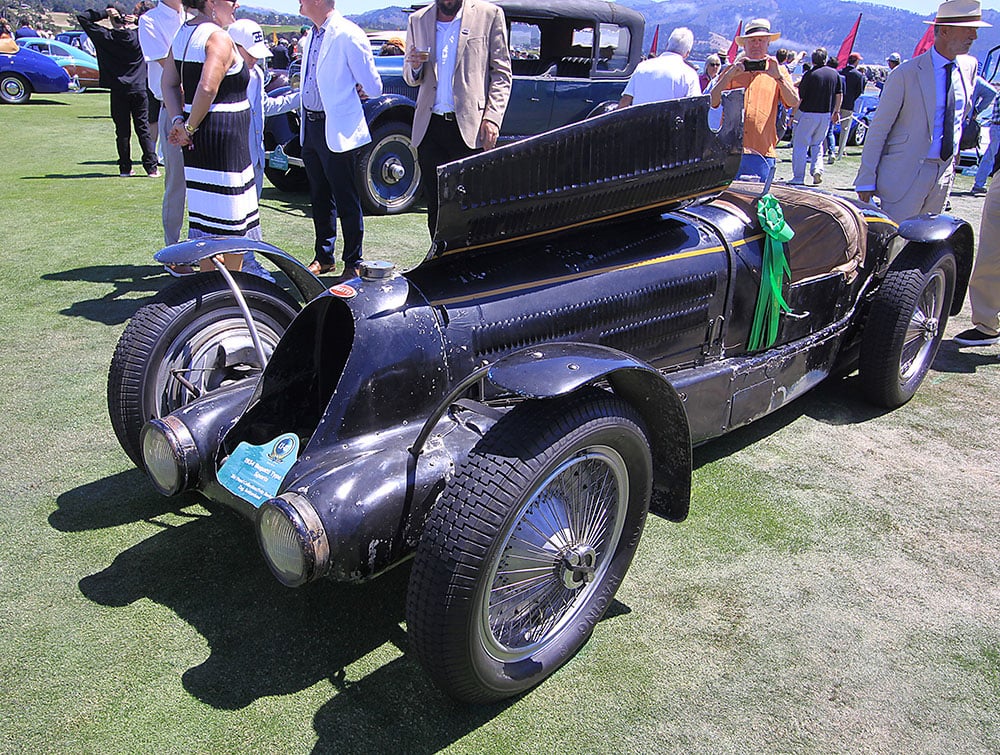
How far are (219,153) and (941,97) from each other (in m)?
4.35

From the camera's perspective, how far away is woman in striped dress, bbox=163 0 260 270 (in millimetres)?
4332

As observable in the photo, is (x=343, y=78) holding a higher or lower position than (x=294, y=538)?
higher

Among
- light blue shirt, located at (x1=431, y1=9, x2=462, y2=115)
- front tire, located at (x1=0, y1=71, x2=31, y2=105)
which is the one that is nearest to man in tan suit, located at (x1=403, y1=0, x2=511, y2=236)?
Result: light blue shirt, located at (x1=431, y1=9, x2=462, y2=115)

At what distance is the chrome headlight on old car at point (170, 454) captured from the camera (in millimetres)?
2375

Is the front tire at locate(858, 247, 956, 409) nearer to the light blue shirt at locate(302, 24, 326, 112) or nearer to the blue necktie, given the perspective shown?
the blue necktie

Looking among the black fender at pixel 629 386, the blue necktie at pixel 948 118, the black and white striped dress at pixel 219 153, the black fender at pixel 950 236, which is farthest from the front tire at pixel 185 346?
the blue necktie at pixel 948 118

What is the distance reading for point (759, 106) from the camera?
6.00 meters

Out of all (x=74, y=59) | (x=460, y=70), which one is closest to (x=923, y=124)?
(x=460, y=70)

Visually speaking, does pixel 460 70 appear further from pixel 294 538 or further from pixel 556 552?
pixel 294 538

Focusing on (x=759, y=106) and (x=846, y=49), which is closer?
(x=759, y=106)

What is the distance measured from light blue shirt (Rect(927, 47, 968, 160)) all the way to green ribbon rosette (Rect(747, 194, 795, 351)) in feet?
6.50

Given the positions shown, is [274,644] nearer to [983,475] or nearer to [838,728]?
[838,728]

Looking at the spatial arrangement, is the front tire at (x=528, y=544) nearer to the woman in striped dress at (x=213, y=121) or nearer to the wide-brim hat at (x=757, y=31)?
the woman in striped dress at (x=213, y=121)

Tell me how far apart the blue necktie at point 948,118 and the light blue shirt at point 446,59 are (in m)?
2.97
